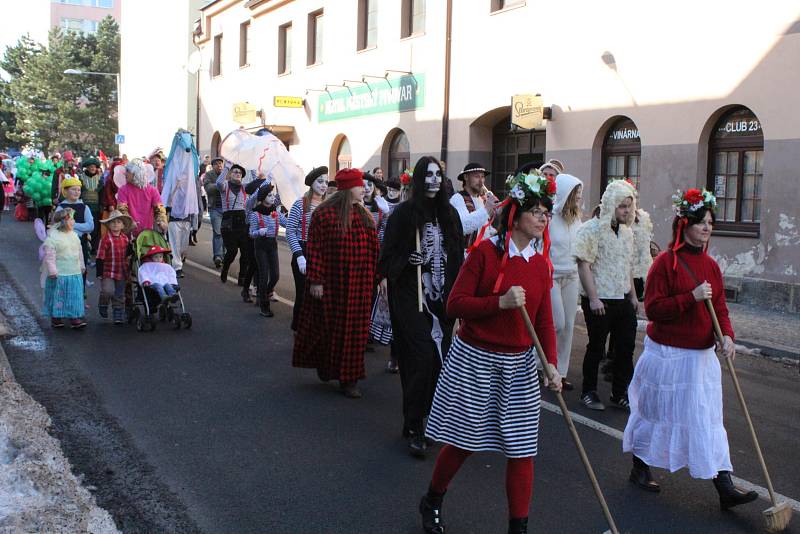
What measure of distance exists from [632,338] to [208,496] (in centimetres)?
357

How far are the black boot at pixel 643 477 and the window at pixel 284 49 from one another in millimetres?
24896

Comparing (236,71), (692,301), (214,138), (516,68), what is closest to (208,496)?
(692,301)

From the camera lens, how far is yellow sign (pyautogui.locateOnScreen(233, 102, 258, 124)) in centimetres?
2953

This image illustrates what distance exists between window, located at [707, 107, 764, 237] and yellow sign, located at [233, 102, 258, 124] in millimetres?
18855

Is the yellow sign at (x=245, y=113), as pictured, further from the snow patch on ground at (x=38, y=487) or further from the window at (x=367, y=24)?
the snow patch on ground at (x=38, y=487)

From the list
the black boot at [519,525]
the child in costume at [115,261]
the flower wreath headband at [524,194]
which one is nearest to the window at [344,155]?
the child in costume at [115,261]

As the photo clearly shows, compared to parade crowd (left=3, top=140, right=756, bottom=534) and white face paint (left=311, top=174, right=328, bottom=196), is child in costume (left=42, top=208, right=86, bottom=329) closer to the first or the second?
parade crowd (left=3, top=140, right=756, bottom=534)

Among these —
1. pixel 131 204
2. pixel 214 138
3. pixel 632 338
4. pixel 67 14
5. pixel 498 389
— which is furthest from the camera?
pixel 67 14

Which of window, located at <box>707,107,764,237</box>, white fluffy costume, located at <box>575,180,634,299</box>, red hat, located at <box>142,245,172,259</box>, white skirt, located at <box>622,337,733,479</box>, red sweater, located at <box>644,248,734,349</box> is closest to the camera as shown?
white skirt, located at <box>622,337,733,479</box>

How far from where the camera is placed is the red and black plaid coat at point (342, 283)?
6996mm

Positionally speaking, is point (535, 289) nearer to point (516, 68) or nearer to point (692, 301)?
point (692, 301)

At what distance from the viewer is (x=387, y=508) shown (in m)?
4.70

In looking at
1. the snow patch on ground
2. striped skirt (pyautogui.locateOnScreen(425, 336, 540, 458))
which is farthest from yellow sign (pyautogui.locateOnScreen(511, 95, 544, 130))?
striped skirt (pyautogui.locateOnScreen(425, 336, 540, 458))

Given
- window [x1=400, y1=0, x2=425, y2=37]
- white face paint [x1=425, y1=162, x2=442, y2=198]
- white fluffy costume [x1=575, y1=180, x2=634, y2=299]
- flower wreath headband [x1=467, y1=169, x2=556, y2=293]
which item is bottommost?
white fluffy costume [x1=575, y1=180, x2=634, y2=299]
